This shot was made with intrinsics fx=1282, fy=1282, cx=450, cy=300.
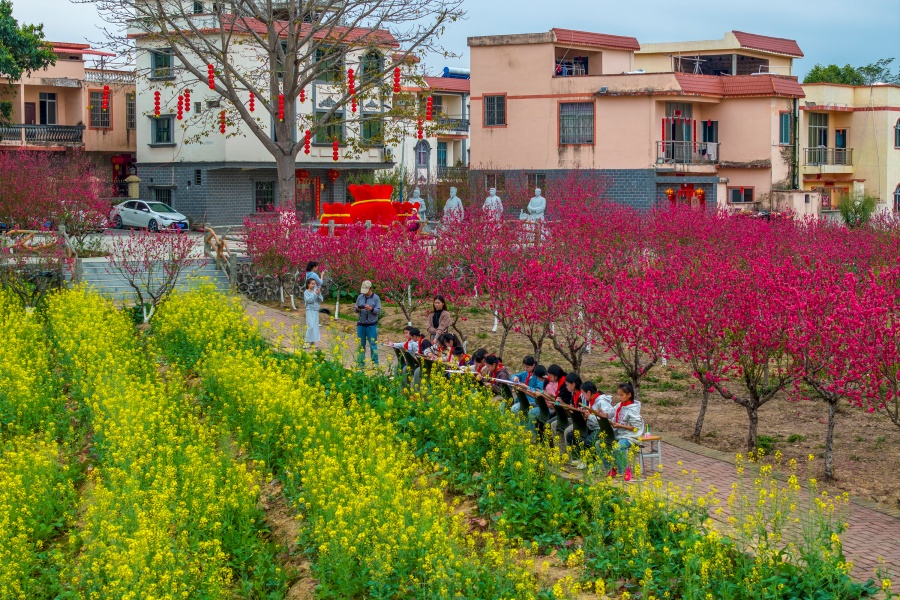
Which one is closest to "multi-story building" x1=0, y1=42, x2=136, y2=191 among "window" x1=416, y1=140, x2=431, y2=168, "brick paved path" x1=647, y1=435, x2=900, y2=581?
"window" x1=416, y1=140, x2=431, y2=168

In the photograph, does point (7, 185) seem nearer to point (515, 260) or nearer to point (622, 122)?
point (515, 260)

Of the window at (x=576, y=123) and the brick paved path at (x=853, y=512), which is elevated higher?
the window at (x=576, y=123)

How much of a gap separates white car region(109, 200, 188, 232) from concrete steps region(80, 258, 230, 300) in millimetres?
15602

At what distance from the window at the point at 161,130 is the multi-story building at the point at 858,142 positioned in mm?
24414

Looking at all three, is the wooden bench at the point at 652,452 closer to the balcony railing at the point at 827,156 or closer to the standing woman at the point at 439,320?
the standing woman at the point at 439,320

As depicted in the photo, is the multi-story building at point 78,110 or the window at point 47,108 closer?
the multi-story building at point 78,110

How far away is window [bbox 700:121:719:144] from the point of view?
154ft

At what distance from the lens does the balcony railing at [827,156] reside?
160ft

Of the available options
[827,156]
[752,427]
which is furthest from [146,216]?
[752,427]

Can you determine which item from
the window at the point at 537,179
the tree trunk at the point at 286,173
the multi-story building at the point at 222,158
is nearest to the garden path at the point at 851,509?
the tree trunk at the point at 286,173

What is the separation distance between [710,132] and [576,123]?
18.5 feet

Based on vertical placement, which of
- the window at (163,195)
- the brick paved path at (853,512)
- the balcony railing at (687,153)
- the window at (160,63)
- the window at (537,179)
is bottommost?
the brick paved path at (853,512)

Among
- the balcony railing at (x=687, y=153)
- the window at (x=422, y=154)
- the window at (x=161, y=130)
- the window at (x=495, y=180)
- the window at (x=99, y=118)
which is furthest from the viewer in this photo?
the window at (x=422, y=154)

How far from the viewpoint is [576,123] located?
45.0 m
